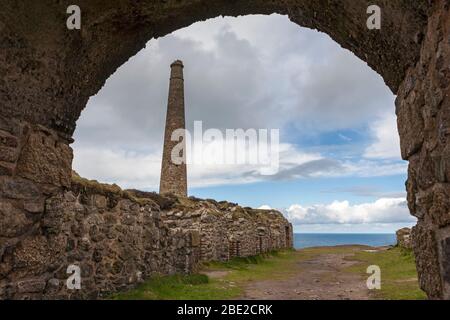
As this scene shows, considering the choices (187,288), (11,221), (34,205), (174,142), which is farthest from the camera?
(174,142)

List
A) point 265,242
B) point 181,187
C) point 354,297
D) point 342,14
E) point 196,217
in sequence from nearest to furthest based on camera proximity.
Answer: point 342,14 → point 354,297 → point 196,217 → point 265,242 → point 181,187

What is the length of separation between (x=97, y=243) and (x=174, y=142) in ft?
82.6

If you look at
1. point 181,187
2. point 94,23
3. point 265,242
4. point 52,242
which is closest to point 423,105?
point 94,23

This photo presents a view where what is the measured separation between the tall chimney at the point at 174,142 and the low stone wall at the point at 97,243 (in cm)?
1393

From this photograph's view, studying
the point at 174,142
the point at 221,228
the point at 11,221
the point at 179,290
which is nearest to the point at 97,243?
the point at 179,290

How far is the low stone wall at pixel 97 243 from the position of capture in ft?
11.8

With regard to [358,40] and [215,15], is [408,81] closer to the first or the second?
[358,40]

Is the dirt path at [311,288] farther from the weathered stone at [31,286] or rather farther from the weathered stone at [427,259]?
the weathered stone at [427,259]

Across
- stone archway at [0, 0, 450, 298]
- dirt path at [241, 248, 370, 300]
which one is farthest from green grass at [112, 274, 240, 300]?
stone archway at [0, 0, 450, 298]

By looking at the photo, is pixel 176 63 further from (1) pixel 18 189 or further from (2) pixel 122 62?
(1) pixel 18 189

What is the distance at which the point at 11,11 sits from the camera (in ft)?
10.3

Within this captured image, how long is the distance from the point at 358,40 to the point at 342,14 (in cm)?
27

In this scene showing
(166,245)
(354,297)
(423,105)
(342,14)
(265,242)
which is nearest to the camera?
(423,105)

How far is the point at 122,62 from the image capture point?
4230 millimetres
